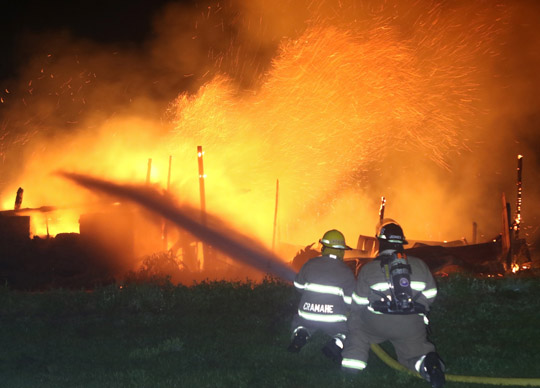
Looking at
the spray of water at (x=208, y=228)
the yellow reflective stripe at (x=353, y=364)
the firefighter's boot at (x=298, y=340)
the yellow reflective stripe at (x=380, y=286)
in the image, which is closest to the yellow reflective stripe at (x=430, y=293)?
the yellow reflective stripe at (x=380, y=286)

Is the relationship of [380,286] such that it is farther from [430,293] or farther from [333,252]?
[333,252]

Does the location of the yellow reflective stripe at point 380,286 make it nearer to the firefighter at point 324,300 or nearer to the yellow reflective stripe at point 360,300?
the yellow reflective stripe at point 360,300

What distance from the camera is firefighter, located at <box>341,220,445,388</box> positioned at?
25.2ft

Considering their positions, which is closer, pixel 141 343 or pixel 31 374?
pixel 31 374

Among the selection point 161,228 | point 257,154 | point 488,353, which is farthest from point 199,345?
point 257,154

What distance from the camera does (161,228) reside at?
29625 mm

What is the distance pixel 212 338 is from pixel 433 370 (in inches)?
153

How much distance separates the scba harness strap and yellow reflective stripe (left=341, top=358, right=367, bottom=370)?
0.70 m

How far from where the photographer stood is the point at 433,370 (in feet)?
23.7

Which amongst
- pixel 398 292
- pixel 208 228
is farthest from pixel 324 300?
pixel 208 228

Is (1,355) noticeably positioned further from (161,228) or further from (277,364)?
(161,228)

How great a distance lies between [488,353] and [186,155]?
2924 cm

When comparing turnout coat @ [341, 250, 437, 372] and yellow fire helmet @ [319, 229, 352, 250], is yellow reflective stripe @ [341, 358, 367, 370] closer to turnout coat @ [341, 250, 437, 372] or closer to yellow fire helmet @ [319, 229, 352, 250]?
turnout coat @ [341, 250, 437, 372]

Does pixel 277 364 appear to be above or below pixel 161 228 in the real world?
below
